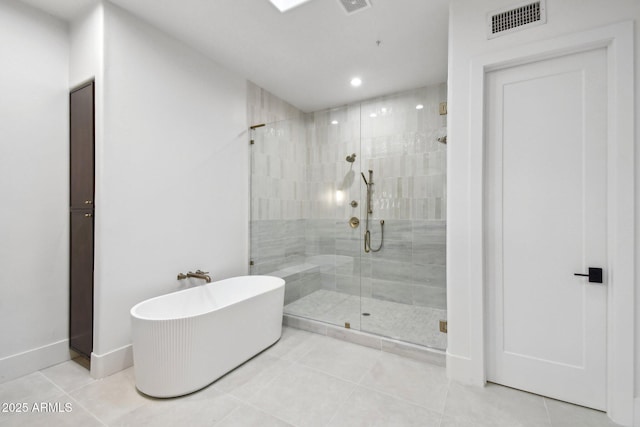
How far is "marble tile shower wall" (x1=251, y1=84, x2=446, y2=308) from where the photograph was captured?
123 inches

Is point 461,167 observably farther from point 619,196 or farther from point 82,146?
point 82,146

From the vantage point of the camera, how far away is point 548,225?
1.84 m

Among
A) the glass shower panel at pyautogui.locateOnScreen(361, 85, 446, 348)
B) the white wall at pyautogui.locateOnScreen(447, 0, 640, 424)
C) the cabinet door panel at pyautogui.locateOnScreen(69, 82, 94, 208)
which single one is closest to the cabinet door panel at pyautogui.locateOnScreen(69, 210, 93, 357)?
the cabinet door panel at pyautogui.locateOnScreen(69, 82, 94, 208)

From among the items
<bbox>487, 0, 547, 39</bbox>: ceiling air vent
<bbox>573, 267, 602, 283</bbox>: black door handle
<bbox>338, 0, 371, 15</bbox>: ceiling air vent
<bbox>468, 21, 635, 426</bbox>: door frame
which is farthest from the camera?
<bbox>338, 0, 371, 15</bbox>: ceiling air vent

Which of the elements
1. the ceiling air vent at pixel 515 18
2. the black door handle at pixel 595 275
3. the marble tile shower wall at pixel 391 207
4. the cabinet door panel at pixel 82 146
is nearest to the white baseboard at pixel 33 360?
the cabinet door panel at pixel 82 146

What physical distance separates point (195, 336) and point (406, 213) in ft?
8.08

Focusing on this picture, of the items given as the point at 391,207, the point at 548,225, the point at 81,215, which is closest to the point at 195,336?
the point at 81,215

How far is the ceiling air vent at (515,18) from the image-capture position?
5.92ft

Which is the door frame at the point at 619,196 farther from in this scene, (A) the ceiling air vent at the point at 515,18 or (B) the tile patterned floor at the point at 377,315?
(B) the tile patterned floor at the point at 377,315

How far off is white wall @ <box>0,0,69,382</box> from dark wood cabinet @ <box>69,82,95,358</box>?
0.07 meters

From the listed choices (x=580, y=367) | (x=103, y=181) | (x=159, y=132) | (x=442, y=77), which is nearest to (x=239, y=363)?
(x=103, y=181)

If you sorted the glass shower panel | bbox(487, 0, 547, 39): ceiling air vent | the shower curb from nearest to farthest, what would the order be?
bbox(487, 0, 547, 39): ceiling air vent → the shower curb → the glass shower panel

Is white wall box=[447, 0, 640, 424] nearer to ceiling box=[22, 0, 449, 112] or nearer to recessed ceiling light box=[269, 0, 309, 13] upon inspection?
ceiling box=[22, 0, 449, 112]

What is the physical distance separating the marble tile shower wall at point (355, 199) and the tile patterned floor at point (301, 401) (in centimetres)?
110
